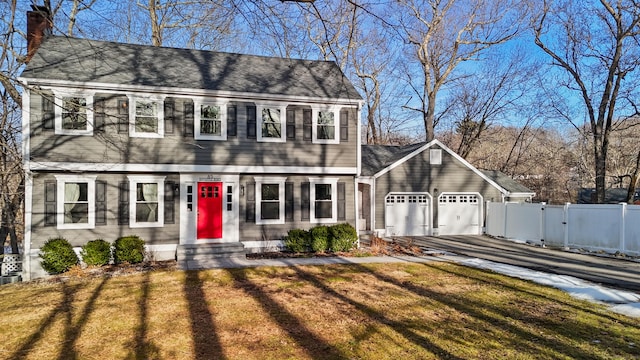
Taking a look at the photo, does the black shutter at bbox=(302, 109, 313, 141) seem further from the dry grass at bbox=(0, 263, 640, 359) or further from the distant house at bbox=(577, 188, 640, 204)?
the distant house at bbox=(577, 188, 640, 204)

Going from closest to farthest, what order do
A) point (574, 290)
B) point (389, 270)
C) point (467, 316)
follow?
point (467, 316)
point (574, 290)
point (389, 270)

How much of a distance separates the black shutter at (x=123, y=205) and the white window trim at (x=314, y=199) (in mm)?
6270

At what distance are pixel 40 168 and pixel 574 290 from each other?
49.1 ft

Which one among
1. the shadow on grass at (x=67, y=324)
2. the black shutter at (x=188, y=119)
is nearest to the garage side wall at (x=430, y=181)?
the black shutter at (x=188, y=119)

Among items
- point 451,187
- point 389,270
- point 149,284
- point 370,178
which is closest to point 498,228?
point 451,187

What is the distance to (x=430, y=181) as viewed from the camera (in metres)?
20.5

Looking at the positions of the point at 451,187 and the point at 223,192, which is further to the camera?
the point at 451,187

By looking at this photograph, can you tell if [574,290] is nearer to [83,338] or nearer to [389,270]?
[389,270]

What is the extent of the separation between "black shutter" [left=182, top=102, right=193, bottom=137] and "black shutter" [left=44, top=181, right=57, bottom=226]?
4279mm

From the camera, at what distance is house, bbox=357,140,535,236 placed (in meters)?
19.8

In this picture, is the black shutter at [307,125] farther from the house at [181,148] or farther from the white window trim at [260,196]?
the white window trim at [260,196]

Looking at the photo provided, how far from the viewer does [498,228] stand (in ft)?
66.7

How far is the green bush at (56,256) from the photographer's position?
448 inches

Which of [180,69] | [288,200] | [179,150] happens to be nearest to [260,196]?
[288,200]
